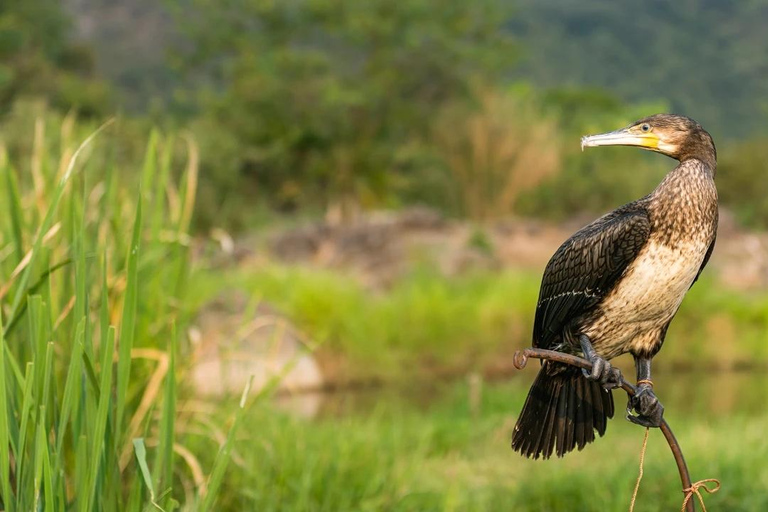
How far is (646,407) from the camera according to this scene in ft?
5.89

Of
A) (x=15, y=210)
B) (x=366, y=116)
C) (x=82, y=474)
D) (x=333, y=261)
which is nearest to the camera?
(x=82, y=474)

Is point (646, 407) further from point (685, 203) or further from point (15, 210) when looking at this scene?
point (15, 210)

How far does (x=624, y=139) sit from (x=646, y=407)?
1.73ft

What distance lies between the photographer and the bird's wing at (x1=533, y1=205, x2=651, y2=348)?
181cm

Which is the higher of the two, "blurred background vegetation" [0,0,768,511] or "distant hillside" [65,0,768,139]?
"distant hillside" [65,0,768,139]

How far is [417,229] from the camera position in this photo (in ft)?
52.5

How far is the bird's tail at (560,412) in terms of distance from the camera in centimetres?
186

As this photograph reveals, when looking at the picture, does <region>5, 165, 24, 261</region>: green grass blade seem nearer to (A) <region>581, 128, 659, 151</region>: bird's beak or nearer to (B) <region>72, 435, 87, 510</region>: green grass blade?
(B) <region>72, 435, 87, 510</region>: green grass blade

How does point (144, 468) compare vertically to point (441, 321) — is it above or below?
above

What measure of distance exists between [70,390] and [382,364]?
915cm

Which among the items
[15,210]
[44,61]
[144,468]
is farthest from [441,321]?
[44,61]

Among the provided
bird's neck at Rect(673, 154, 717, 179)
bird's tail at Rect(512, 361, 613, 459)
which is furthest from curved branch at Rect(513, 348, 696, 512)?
bird's neck at Rect(673, 154, 717, 179)

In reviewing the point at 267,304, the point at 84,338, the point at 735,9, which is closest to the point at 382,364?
the point at 267,304

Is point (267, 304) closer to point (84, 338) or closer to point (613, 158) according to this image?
point (84, 338)
